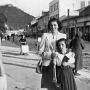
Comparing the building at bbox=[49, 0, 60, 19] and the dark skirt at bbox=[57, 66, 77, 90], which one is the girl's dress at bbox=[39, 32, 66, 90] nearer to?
the dark skirt at bbox=[57, 66, 77, 90]

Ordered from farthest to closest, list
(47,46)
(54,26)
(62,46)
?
(54,26) < (47,46) < (62,46)

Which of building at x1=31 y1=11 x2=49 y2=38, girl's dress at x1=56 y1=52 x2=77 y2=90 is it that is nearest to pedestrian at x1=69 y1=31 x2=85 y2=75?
girl's dress at x1=56 y1=52 x2=77 y2=90

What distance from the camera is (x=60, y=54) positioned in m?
3.85

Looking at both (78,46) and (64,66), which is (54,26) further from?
(78,46)

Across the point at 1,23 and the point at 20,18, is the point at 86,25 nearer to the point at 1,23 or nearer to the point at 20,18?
the point at 1,23

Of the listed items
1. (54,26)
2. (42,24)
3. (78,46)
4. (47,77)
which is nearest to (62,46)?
(54,26)

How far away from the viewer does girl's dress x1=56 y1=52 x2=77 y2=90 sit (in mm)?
3719

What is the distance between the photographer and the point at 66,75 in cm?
372

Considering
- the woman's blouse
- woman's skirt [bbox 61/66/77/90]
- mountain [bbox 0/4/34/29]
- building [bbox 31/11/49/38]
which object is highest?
mountain [bbox 0/4/34/29]

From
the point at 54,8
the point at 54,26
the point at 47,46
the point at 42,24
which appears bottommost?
the point at 47,46

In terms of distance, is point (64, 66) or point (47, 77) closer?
point (64, 66)

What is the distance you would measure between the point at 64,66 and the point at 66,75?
14 cm

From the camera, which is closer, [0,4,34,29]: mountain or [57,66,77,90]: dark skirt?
[57,66,77,90]: dark skirt

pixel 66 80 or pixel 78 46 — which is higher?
pixel 78 46
